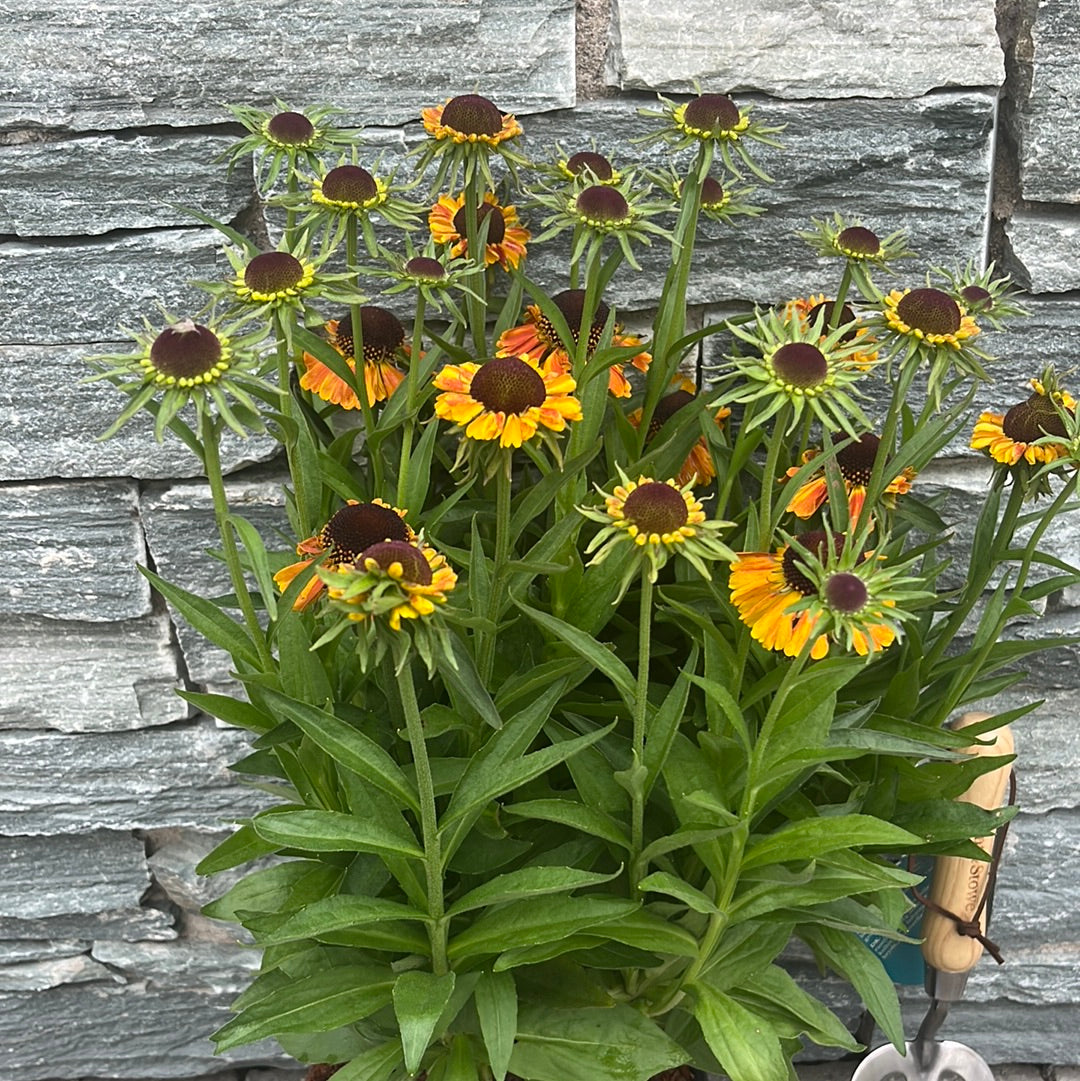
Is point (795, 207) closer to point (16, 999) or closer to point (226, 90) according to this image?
point (226, 90)

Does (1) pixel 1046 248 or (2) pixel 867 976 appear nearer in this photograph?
(2) pixel 867 976

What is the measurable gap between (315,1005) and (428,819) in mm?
209

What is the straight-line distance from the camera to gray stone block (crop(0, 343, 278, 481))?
1.13 m

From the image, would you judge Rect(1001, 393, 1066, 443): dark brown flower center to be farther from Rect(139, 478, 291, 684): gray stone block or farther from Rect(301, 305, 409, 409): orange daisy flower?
Rect(139, 478, 291, 684): gray stone block

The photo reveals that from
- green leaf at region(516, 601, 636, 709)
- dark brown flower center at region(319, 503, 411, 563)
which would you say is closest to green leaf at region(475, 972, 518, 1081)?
green leaf at region(516, 601, 636, 709)

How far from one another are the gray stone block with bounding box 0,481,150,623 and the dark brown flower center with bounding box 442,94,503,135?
1.85ft

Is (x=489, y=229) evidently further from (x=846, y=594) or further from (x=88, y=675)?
Answer: (x=88, y=675)

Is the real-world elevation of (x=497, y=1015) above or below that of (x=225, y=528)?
below

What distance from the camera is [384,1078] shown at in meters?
0.86

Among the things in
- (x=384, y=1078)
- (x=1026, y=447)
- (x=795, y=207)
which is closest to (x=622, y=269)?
(x=795, y=207)

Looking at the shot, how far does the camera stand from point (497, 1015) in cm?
82

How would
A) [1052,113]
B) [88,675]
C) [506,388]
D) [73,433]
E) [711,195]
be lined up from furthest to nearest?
[88,675]
[73,433]
[1052,113]
[711,195]
[506,388]

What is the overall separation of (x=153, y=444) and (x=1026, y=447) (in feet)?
2.78

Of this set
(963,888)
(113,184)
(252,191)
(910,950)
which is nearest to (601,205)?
(252,191)
